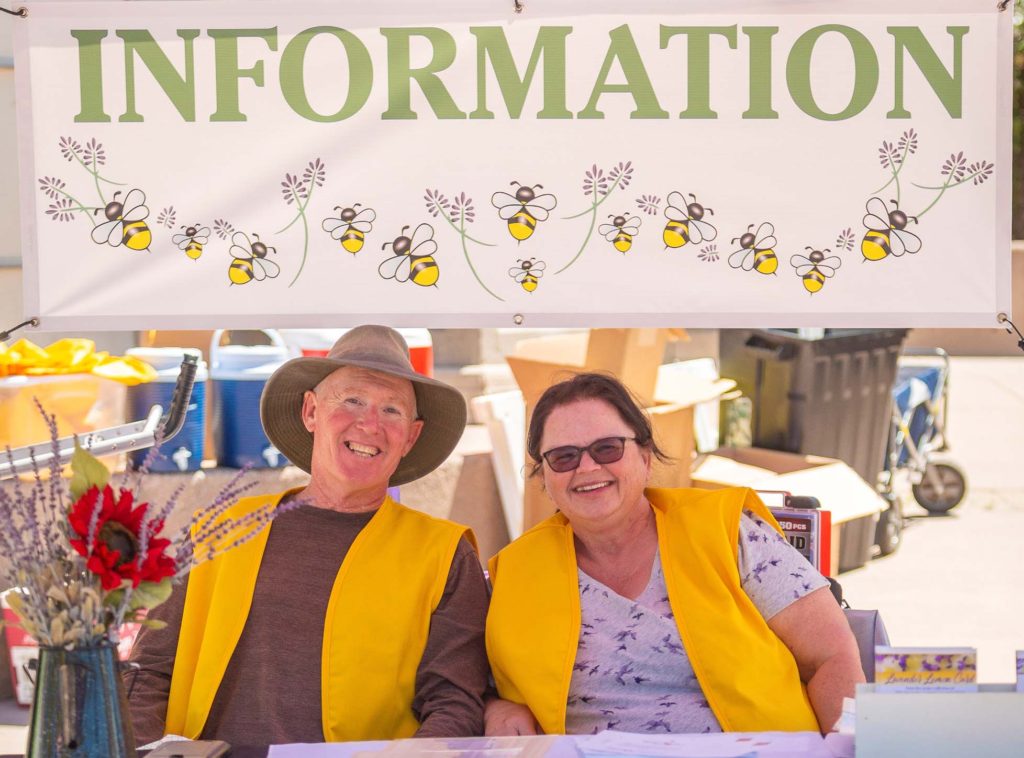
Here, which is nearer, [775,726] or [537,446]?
[775,726]

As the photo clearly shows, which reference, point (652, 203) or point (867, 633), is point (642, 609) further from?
point (652, 203)

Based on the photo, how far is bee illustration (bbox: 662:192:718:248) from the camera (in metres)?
2.58

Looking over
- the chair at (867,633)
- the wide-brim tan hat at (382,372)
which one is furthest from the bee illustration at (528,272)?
the chair at (867,633)

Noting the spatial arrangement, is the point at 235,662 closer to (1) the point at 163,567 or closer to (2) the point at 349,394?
(2) the point at 349,394

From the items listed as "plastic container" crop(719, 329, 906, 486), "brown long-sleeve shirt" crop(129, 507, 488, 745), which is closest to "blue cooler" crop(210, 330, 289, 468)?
"brown long-sleeve shirt" crop(129, 507, 488, 745)

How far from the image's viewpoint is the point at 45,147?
2.60 metres

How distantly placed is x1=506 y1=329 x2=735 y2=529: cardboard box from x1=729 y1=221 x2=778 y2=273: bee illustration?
238 cm

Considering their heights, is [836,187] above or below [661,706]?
above

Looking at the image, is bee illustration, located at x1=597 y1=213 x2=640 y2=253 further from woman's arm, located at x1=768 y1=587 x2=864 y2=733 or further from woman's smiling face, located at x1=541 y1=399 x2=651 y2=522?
woman's arm, located at x1=768 y1=587 x2=864 y2=733

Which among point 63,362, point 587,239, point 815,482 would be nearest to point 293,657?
point 587,239

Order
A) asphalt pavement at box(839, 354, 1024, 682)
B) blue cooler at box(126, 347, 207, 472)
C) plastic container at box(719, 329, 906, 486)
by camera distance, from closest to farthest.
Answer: blue cooler at box(126, 347, 207, 472) < asphalt pavement at box(839, 354, 1024, 682) < plastic container at box(719, 329, 906, 486)

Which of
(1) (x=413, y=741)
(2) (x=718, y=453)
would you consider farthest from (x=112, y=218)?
(2) (x=718, y=453)

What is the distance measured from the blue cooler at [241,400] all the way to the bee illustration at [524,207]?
2.43m

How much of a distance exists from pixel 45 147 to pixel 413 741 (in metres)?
1.43
